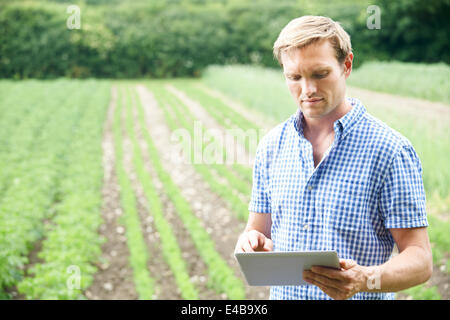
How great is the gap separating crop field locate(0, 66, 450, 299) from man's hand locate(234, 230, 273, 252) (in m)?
2.35

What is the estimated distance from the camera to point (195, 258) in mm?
4680

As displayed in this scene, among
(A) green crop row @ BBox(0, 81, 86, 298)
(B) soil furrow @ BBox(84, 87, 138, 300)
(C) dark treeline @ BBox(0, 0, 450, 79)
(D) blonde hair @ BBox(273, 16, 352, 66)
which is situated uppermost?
(C) dark treeline @ BBox(0, 0, 450, 79)

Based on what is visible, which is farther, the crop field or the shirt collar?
the crop field

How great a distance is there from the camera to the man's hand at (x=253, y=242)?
151 cm

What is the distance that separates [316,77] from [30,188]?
18.1 feet

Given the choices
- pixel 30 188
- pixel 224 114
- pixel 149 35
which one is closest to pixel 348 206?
pixel 30 188

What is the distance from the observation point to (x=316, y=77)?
1354 millimetres

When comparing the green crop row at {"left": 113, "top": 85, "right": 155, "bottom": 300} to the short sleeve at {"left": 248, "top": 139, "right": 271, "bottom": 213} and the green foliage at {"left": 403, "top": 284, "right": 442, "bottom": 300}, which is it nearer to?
the green foliage at {"left": 403, "top": 284, "right": 442, "bottom": 300}

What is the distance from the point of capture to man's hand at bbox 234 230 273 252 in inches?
59.6

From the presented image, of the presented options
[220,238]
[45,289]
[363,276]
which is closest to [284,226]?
[363,276]

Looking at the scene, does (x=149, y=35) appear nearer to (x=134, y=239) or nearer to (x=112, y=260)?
(x=134, y=239)

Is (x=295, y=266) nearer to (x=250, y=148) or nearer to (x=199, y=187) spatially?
(x=199, y=187)

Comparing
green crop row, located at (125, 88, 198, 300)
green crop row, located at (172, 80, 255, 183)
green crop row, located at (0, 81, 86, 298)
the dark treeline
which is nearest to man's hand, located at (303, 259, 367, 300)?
green crop row, located at (125, 88, 198, 300)
